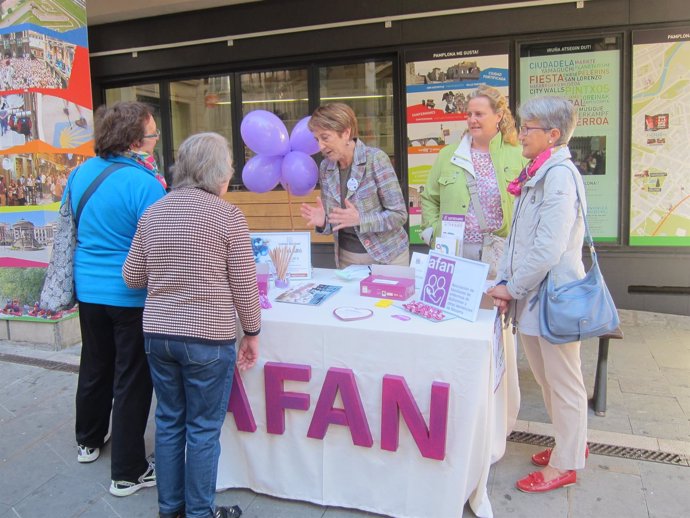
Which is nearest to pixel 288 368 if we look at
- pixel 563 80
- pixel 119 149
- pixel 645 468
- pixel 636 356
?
pixel 119 149

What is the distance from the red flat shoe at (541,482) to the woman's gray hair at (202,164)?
190 centimetres

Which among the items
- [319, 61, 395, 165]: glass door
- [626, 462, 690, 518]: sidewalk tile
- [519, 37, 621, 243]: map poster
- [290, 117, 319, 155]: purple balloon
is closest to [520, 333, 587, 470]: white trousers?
[626, 462, 690, 518]: sidewalk tile

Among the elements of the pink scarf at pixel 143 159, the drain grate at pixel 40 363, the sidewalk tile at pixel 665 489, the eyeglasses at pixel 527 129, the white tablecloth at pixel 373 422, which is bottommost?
the sidewalk tile at pixel 665 489

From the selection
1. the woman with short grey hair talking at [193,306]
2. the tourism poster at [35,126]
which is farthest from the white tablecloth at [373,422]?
the tourism poster at [35,126]

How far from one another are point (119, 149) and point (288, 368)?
125 centimetres

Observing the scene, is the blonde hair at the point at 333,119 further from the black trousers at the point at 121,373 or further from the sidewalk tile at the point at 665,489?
the sidewalk tile at the point at 665,489

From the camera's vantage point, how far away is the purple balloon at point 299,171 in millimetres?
3223

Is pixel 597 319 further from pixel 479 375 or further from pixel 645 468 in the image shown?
pixel 645 468

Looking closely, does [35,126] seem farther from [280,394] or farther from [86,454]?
[280,394]

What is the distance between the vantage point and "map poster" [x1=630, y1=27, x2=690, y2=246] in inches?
197

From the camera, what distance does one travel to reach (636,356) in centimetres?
433

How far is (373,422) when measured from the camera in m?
2.29

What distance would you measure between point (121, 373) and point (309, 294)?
941 mm

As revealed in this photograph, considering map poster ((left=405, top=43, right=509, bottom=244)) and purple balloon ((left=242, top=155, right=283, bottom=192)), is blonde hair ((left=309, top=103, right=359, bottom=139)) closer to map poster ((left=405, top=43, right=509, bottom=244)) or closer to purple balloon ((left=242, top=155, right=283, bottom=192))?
purple balloon ((left=242, top=155, right=283, bottom=192))
